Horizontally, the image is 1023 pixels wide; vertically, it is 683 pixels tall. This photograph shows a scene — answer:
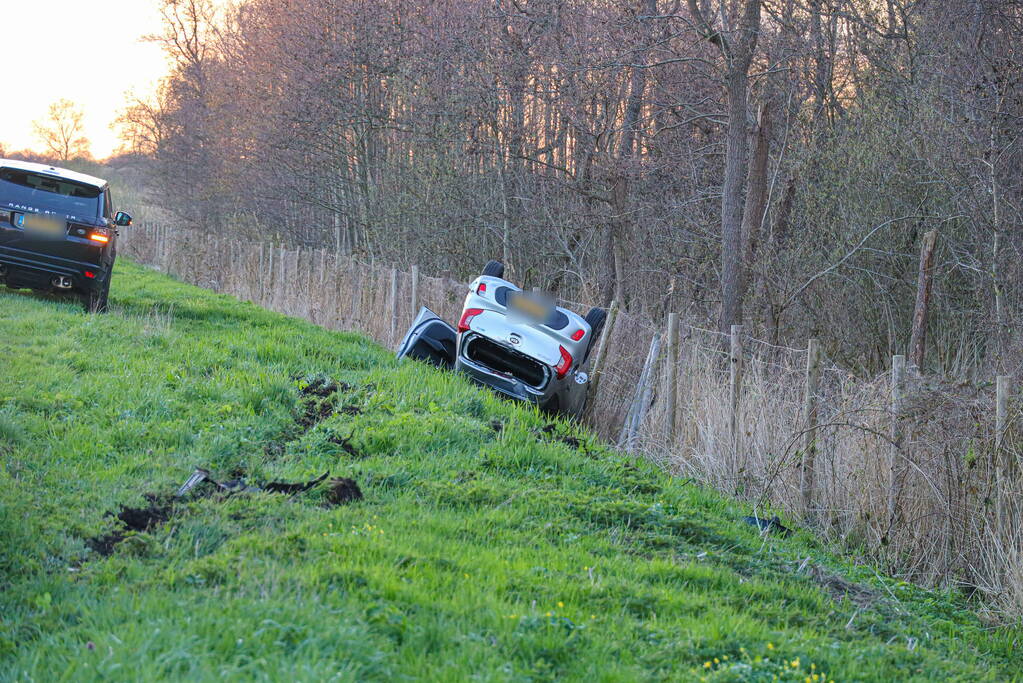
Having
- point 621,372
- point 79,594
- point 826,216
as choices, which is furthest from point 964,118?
point 79,594

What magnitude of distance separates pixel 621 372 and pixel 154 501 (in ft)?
22.8

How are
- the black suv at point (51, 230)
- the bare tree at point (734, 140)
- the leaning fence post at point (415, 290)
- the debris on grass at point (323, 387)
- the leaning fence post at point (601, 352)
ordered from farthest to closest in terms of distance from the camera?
the leaning fence post at point (415, 290) → the bare tree at point (734, 140) → the black suv at point (51, 230) → the leaning fence post at point (601, 352) → the debris on grass at point (323, 387)

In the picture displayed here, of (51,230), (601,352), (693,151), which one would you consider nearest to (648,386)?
(601,352)

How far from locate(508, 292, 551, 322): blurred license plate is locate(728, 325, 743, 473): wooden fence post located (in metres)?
2.18

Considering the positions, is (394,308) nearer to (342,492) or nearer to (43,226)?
(43,226)

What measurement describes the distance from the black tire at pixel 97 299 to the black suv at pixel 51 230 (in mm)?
41

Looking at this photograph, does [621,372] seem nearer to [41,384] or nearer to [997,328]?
[997,328]

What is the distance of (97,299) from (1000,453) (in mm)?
12990

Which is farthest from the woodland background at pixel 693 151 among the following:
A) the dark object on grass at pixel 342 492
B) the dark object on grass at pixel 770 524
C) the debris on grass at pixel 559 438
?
the dark object on grass at pixel 342 492

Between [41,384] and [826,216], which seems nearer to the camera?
[41,384]

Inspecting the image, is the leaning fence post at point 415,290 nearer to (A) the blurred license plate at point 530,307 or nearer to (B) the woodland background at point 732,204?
(B) the woodland background at point 732,204

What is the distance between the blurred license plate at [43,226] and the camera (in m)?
14.9

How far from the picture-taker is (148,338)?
42.2 feet

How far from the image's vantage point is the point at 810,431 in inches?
347
